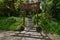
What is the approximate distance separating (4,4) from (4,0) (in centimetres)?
48

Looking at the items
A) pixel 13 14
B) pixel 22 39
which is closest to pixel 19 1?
pixel 22 39

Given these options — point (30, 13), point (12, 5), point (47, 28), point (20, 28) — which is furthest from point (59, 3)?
point (30, 13)

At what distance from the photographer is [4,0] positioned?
14.7 meters

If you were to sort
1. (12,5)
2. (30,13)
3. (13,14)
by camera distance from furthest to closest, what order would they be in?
(30,13), (13,14), (12,5)

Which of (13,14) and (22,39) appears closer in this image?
(22,39)

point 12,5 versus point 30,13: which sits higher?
point 12,5

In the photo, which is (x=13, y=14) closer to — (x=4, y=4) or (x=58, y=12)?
(x=4, y=4)

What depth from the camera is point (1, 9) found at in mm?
14656

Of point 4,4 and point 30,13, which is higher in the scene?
point 4,4

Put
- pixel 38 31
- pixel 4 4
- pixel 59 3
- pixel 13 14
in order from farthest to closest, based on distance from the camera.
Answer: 1. pixel 13 14
2. pixel 4 4
3. pixel 59 3
4. pixel 38 31

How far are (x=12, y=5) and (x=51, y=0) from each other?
431 centimetres

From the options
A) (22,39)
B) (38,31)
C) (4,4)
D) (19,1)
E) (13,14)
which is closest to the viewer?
(22,39)

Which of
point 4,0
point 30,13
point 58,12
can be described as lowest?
point 30,13

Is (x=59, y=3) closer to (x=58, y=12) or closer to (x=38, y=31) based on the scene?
(x=58, y=12)
